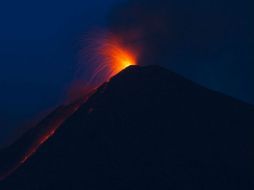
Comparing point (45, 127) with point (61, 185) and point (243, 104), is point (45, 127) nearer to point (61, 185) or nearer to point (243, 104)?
point (61, 185)

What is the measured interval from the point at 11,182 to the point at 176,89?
9.86 m

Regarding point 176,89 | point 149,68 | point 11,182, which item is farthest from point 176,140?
point 11,182

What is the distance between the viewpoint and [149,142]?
2473 centimetres

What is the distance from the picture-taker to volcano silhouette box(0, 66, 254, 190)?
22531mm

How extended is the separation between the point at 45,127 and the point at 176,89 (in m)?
7.74

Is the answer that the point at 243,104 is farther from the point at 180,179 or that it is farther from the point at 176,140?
the point at 180,179

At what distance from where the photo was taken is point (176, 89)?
28.2 meters

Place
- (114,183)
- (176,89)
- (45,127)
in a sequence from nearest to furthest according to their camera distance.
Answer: (114,183), (176,89), (45,127)

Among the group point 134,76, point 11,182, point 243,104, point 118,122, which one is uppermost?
point 243,104

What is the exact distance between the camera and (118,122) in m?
25.6

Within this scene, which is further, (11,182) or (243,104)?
(243,104)

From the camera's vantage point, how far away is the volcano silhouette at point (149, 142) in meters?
22.5

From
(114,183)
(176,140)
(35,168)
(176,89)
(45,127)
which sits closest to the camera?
(114,183)

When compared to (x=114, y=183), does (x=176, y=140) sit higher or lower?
higher
